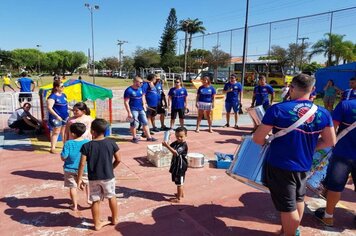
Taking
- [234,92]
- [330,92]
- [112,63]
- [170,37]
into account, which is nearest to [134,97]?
[234,92]

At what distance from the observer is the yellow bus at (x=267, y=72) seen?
34.1m

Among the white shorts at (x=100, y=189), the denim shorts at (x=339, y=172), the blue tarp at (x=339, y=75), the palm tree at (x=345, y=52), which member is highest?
the palm tree at (x=345, y=52)

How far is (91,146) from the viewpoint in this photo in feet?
11.4

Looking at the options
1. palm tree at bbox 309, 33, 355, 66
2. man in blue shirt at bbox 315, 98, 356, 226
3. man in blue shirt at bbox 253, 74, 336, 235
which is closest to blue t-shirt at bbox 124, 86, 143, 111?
man in blue shirt at bbox 315, 98, 356, 226

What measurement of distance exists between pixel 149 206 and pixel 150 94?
483 centimetres

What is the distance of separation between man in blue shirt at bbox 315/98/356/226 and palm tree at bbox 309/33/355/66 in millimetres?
33274

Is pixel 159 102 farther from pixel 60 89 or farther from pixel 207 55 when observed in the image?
pixel 207 55

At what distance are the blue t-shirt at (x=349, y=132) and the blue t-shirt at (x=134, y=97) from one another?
509cm

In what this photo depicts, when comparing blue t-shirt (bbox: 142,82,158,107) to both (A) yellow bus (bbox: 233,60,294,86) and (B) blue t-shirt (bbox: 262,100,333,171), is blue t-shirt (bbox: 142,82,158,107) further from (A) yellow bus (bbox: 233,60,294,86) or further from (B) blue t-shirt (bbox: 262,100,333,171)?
(A) yellow bus (bbox: 233,60,294,86)

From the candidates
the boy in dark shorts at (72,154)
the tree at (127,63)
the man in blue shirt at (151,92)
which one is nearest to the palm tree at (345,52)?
the man in blue shirt at (151,92)

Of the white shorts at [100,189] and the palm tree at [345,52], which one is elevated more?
the palm tree at [345,52]

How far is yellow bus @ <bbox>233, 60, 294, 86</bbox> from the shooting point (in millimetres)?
34094

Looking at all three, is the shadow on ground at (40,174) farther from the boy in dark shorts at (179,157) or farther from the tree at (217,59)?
the tree at (217,59)

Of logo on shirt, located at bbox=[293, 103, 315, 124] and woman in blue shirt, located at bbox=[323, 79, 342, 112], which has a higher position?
logo on shirt, located at bbox=[293, 103, 315, 124]
